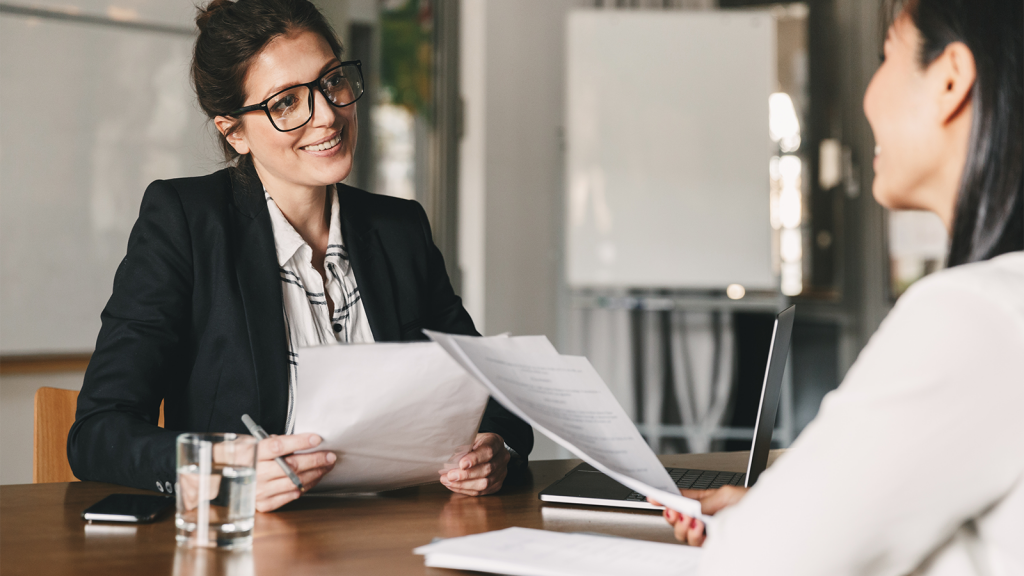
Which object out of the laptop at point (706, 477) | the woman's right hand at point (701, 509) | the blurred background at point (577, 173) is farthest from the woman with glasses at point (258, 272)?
the blurred background at point (577, 173)

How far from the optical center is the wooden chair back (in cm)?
144

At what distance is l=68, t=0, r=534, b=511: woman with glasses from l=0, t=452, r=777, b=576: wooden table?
9 centimetres

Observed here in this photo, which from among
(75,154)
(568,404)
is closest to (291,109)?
(568,404)

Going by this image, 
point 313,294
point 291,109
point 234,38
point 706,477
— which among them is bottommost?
point 706,477

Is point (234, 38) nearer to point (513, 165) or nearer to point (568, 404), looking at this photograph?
point (568, 404)

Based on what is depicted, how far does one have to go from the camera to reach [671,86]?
11.2 ft

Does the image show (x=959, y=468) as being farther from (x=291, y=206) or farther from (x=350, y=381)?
(x=291, y=206)

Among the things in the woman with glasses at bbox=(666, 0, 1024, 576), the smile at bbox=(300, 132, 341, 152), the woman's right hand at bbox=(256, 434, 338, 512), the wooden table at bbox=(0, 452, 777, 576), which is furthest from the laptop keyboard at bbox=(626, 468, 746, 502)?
the smile at bbox=(300, 132, 341, 152)

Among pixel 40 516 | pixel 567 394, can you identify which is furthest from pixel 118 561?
pixel 567 394

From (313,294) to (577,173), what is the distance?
1991 mm

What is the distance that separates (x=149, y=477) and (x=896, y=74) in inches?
41.0

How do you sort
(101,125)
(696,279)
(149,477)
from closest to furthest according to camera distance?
(149,477)
(101,125)
(696,279)

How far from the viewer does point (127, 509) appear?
1002 mm

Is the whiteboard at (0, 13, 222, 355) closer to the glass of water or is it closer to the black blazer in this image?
the black blazer
